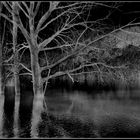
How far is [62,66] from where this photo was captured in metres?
24.4

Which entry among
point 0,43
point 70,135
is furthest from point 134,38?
point 70,135

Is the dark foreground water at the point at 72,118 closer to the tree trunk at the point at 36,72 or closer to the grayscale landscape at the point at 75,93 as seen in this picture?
the grayscale landscape at the point at 75,93

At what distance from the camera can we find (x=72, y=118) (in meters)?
13.5

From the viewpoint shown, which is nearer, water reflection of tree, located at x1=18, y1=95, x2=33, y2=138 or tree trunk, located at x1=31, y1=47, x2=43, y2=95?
water reflection of tree, located at x1=18, y1=95, x2=33, y2=138

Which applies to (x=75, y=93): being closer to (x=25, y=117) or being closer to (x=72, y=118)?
(x=72, y=118)

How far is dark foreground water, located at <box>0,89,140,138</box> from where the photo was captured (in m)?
10.9

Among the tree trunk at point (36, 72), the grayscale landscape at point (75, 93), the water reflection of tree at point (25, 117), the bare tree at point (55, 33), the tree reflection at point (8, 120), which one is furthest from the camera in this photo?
the tree trunk at point (36, 72)

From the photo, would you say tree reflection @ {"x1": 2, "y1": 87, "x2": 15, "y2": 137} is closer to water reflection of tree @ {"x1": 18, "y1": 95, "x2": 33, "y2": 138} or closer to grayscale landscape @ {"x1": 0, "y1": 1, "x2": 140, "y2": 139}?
grayscale landscape @ {"x1": 0, "y1": 1, "x2": 140, "y2": 139}

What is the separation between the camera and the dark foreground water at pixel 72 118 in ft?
35.6

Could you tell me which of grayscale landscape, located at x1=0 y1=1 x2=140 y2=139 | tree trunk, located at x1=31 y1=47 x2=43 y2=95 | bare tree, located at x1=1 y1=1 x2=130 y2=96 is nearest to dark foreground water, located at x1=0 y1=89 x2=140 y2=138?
grayscale landscape, located at x1=0 y1=1 x2=140 y2=139

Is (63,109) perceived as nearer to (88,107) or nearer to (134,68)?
(88,107)

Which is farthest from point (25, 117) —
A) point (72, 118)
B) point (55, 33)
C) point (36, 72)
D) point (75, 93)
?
point (75, 93)

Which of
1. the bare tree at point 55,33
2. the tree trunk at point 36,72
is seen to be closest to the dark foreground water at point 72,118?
the tree trunk at point 36,72

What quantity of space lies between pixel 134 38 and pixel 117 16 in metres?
2.12
